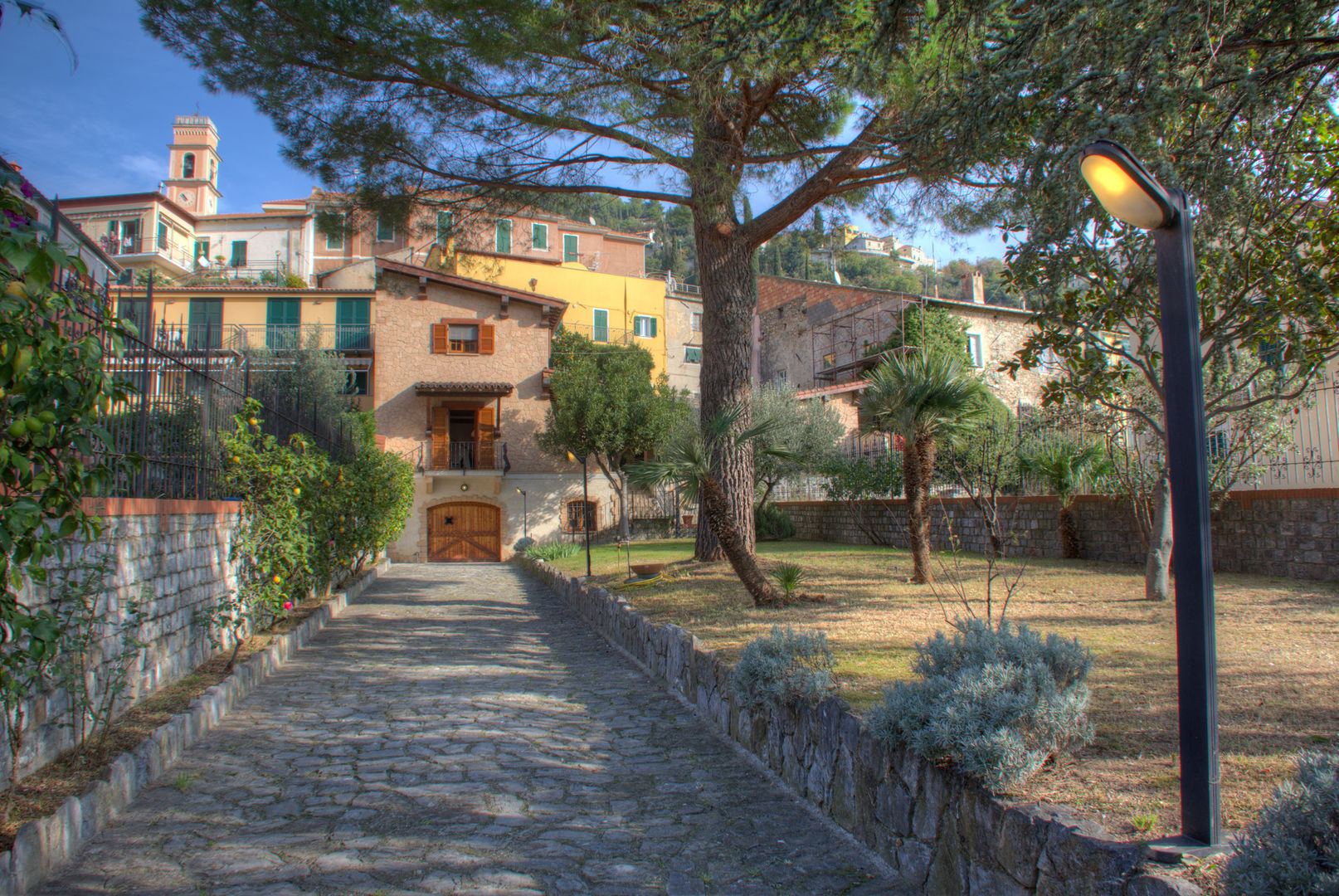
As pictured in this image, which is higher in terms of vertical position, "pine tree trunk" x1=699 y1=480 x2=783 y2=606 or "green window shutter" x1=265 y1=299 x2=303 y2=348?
"green window shutter" x1=265 y1=299 x2=303 y2=348

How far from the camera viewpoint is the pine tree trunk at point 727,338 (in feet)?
38.7

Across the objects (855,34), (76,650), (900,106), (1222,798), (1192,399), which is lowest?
(1222,798)

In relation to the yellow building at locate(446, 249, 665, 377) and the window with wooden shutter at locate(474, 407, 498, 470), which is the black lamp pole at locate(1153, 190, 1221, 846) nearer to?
the window with wooden shutter at locate(474, 407, 498, 470)

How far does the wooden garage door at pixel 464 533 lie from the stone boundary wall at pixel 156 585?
21723mm

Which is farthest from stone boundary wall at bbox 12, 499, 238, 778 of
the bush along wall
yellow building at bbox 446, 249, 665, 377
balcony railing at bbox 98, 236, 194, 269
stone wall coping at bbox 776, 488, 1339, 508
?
balcony railing at bbox 98, 236, 194, 269

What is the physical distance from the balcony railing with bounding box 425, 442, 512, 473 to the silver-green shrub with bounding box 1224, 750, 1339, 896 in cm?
2822

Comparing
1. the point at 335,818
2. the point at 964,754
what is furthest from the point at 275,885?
the point at 964,754

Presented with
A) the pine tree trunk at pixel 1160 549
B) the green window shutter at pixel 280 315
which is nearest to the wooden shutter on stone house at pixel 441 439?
the green window shutter at pixel 280 315

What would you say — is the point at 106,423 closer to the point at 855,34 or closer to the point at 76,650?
the point at 76,650

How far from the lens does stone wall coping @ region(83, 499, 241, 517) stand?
16.1 ft

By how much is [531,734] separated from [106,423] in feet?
10.8

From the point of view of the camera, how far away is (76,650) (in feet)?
13.8

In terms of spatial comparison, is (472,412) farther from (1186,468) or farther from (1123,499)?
(1186,468)

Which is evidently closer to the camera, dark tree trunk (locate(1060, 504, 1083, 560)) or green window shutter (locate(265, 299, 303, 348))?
dark tree trunk (locate(1060, 504, 1083, 560))
